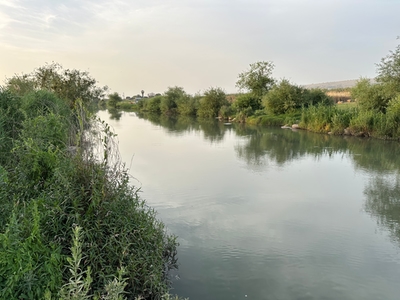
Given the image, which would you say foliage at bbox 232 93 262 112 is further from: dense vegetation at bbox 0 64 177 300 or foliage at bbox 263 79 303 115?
dense vegetation at bbox 0 64 177 300

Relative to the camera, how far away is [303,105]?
21609 millimetres

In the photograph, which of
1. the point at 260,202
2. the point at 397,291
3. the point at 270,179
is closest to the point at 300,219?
the point at 260,202

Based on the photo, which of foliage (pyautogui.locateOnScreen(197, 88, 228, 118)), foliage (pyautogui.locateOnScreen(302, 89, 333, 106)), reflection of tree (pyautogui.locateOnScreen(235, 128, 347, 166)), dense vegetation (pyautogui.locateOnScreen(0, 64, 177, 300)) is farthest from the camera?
foliage (pyautogui.locateOnScreen(197, 88, 228, 118))

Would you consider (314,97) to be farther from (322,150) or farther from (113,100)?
(113,100)

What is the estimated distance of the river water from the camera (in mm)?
3275

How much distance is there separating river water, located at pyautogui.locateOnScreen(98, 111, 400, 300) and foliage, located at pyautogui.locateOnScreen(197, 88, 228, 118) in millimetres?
22212

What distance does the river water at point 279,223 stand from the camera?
328 cm

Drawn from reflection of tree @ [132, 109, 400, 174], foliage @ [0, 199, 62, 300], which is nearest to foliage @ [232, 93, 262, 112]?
reflection of tree @ [132, 109, 400, 174]

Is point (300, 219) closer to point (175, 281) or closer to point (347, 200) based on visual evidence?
point (347, 200)

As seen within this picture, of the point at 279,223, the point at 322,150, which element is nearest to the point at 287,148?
the point at 322,150

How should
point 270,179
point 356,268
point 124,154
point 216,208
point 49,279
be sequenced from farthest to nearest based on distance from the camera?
point 124,154
point 270,179
point 216,208
point 356,268
point 49,279

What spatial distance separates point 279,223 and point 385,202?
2.38 meters

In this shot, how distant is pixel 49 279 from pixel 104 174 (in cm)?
110

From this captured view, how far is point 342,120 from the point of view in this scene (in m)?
16.3
